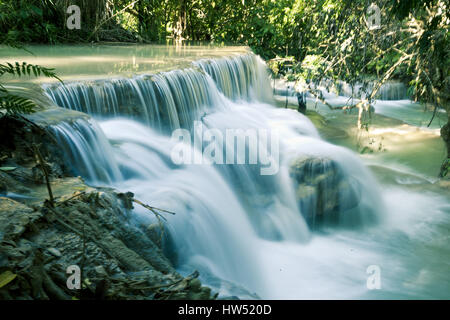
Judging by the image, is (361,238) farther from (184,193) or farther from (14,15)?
(14,15)

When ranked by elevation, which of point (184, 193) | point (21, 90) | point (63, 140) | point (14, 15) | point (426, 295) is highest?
point (14, 15)

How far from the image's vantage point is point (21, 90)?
4809mm

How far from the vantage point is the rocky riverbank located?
7.02 ft

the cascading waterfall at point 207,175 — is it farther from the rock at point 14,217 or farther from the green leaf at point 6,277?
the green leaf at point 6,277

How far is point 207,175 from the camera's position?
596 centimetres

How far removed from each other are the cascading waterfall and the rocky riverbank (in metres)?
0.48
